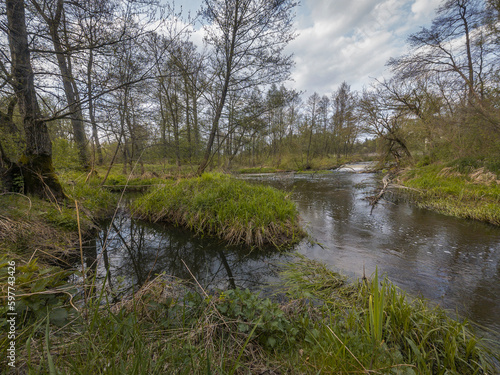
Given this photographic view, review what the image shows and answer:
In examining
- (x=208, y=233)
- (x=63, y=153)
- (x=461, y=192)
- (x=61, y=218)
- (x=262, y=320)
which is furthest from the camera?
(x=461, y=192)

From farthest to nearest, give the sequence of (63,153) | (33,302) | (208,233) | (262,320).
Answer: (63,153)
(208,233)
(262,320)
(33,302)

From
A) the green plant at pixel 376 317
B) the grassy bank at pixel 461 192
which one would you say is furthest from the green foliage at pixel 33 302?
the grassy bank at pixel 461 192

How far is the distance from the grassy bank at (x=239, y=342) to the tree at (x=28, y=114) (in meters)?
2.79

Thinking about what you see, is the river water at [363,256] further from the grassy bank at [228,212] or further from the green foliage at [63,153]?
the green foliage at [63,153]

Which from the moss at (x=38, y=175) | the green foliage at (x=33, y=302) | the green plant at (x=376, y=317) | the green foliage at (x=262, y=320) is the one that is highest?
the moss at (x=38, y=175)

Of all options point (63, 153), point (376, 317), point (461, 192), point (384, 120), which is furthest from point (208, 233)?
point (384, 120)

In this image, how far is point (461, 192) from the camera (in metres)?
6.47

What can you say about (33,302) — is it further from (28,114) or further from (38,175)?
(28,114)

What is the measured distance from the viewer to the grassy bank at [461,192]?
5395 millimetres

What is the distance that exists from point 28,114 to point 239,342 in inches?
211

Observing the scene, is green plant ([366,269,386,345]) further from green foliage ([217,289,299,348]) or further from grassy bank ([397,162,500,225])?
grassy bank ([397,162,500,225])

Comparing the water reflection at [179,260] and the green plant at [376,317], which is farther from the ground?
the green plant at [376,317]

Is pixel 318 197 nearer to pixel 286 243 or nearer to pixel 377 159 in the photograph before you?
pixel 286 243

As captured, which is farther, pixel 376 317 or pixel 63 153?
pixel 63 153
